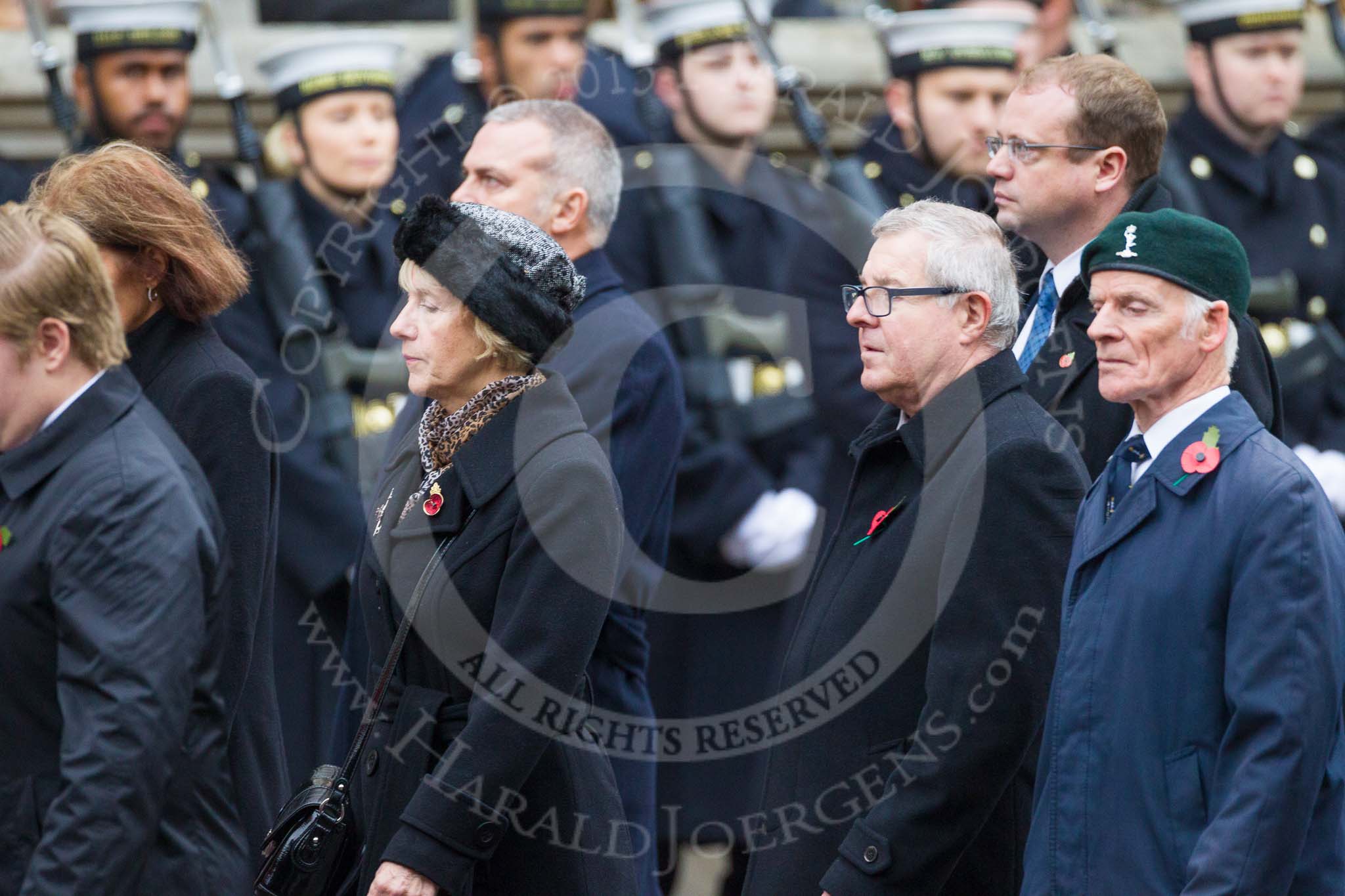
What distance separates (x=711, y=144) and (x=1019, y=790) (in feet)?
10.8

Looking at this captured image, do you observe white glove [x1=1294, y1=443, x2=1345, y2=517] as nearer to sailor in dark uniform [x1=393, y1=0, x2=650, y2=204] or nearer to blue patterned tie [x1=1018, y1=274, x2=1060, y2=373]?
blue patterned tie [x1=1018, y1=274, x2=1060, y2=373]

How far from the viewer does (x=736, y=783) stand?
6004 mm

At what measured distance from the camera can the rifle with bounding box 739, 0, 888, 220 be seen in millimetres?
6422

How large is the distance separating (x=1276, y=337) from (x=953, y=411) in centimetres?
312

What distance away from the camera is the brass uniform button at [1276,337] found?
6535mm

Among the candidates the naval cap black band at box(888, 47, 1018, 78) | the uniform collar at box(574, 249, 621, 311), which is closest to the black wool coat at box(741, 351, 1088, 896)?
the uniform collar at box(574, 249, 621, 311)

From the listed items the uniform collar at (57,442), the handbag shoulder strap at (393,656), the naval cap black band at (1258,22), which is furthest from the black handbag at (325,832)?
the naval cap black band at (1258,22)

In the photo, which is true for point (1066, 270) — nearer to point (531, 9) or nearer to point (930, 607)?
point (930, 607)

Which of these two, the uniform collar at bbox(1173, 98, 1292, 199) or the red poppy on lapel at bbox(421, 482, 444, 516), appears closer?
the red poppy on lapel at bbox(421, 482, 444, 516)

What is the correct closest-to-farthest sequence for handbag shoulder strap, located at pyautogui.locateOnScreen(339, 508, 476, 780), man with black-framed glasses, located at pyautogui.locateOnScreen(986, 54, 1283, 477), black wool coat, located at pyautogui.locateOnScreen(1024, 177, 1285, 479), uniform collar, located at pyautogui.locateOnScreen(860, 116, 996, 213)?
handbag shoulder strap, located at pyautogui.locateOnScreen(339, 508, 476, 780) < black wool coat, located at pyautogui.locateOnScreen(1024, 177, 1285, 479) < man with black-framed glasses, located at pyautogui.locateOnScreen(986, 54, 1283, 477) < uniform collar, located at pyautogui.locateOnScreen(860, 116, 996, 213)

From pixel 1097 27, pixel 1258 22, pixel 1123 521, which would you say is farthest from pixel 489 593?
pixel 1097 27

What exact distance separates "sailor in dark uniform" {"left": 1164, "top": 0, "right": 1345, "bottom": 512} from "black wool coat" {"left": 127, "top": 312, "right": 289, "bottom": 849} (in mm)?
3532

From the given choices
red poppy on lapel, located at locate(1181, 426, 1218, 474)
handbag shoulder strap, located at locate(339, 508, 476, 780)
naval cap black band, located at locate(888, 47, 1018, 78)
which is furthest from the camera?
naval cap black band, located at locate(888, 47, 1018, 78)

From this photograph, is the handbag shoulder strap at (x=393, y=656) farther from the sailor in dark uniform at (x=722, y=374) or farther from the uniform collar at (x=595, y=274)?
the sailor in dark uniform at (x=722, y=374)
